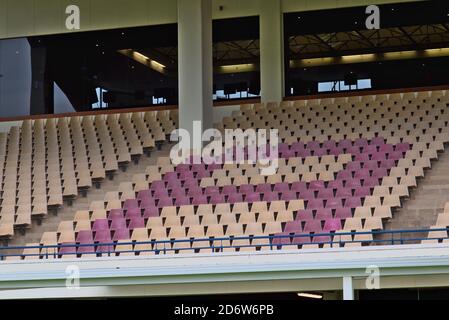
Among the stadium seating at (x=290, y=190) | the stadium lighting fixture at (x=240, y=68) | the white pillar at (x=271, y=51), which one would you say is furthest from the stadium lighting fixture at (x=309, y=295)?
the stadium lighting fixture at (x=240, y=68)

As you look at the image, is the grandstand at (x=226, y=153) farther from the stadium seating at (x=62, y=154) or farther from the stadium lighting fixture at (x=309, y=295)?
the stadium lighting fixture at (x=309, y=295)

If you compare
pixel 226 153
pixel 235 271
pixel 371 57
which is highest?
pixel 371 57

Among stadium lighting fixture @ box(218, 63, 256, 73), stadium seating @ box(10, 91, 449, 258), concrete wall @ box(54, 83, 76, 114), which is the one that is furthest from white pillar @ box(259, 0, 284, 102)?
concrete wall @ box(54, 83, 76, 114)

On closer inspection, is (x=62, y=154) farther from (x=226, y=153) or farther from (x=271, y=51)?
(x=271, y=51)

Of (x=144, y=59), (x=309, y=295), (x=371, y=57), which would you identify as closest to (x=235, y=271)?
(x=309, y=295)

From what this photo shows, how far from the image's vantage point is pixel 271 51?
19766 mm

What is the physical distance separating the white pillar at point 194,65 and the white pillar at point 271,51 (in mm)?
2345

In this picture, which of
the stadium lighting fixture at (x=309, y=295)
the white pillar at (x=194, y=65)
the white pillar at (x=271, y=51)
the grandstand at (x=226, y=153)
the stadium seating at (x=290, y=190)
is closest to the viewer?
the grandstand at (x=226, y=153)

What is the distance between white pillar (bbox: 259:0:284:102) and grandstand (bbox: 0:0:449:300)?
0.05 meters

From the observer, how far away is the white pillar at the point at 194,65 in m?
17.2

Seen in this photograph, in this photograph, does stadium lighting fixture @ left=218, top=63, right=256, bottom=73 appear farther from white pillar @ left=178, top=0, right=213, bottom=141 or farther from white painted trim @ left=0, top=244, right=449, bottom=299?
white painted trim @ left=0, top=244, right=449, bottom=299

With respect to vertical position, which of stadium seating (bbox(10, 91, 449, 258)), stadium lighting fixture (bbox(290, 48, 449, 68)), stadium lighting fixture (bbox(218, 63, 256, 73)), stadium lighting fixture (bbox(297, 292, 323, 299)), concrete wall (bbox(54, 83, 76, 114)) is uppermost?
stadium lighting fixture (bbox(290, 48, 449, 68))

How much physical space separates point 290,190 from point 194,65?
13.5 feet

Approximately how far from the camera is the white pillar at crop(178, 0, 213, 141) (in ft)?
56.3
